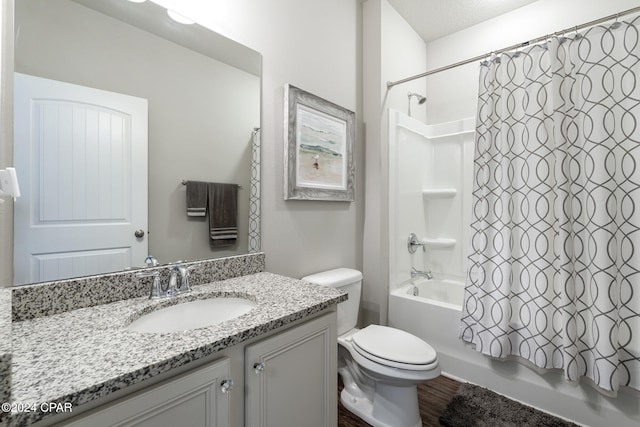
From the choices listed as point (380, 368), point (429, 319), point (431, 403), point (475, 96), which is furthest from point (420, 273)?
point (475, 96)

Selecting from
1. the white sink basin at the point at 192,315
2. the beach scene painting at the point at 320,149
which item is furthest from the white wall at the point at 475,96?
the white sink basin at the point at 192,315

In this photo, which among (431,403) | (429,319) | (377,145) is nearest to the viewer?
(431,403)

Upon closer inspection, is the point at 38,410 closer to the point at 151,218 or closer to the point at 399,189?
the point at 151,218

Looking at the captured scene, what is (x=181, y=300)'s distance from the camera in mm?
1058

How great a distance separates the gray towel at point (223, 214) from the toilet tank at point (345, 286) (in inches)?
21.5

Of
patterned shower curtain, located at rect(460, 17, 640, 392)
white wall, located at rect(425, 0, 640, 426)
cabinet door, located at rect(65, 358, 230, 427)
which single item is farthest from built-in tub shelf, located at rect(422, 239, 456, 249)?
cabinet door, located at rect(65, 358, 230, 427)

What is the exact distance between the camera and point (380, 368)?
136 cm

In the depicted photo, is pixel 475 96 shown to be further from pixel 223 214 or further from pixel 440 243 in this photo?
pixel 223 214

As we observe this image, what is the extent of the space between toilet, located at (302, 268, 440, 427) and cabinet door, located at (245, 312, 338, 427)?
1.13 ft

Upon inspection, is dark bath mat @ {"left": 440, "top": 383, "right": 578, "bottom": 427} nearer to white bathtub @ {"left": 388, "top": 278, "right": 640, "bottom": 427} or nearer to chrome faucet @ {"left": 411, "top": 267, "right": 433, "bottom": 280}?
white bathtub @ {"left": 388, "top": 278, "right": 640, "bottom": 427}

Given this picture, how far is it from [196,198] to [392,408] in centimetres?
142

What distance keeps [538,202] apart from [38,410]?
2.02 m

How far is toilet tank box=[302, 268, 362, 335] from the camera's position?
1.70m

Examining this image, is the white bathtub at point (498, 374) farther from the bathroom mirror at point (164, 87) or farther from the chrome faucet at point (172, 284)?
the chrome faucet at point (172, 284)
